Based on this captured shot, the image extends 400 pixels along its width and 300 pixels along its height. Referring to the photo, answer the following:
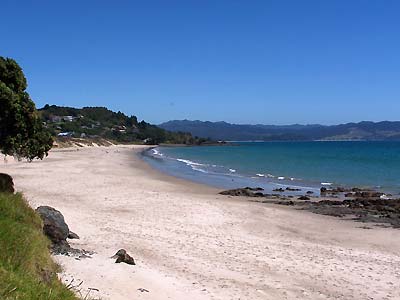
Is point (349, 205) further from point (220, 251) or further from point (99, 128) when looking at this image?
point (99, 128)

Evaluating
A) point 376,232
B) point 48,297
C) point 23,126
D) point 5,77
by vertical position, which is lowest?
point 376,232

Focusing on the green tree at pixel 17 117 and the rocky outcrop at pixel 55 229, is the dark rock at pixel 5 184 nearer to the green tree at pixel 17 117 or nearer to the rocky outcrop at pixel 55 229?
the rocky outcrop at pixel 55 229

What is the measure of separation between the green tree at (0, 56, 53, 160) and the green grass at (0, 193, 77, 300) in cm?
425

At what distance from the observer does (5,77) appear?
45.5 feet

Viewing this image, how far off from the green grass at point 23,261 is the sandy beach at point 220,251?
1.24 meters

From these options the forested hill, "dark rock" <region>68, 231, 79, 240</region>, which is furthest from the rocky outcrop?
the forested hill

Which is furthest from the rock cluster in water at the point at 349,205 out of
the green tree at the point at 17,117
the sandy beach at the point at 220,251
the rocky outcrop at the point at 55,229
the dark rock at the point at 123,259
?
the green tree at the point at 17,117

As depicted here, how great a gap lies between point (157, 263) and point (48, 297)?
7008 mm

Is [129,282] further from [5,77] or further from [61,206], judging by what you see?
[61,206]

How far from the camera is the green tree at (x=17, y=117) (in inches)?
513

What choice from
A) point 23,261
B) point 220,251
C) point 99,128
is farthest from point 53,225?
point 99,128

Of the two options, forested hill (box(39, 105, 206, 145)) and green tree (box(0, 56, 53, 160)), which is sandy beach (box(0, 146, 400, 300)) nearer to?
green tree (box(0, 56, 53, 160))

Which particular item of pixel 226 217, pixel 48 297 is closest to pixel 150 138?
pixel 226 217

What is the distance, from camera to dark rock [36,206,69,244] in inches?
421
